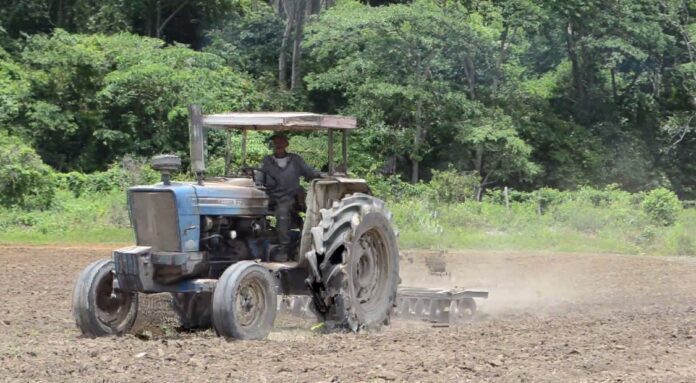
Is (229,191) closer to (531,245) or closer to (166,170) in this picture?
(166,170)

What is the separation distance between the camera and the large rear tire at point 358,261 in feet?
34.5

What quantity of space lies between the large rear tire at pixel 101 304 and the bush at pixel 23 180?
1483cm

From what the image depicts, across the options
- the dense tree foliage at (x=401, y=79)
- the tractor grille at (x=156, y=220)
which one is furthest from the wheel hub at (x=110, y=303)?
the dense tree foliage at (x=401, y=79)

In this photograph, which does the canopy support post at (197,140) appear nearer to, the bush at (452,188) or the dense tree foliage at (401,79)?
the bush at (452,188)

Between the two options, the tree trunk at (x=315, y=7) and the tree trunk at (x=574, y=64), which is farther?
the tree trunk at (x=315, y=7)

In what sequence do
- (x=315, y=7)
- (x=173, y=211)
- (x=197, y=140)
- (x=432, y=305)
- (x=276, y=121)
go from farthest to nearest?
(x=315, y=7) → (x=432, y=305) → (x=276, y=121) → (x=197, y=140) → (x=173, y=211)

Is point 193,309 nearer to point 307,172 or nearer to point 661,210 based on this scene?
Result: point 307,172

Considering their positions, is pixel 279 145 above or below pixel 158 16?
below

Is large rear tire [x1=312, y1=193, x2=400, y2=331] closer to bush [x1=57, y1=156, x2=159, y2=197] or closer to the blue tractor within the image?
the blue tractor

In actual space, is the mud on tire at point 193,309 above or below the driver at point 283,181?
below

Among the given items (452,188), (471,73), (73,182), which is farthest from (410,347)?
(471,73)

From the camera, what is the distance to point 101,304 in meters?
10.4

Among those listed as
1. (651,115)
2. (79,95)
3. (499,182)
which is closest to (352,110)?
(499,182)

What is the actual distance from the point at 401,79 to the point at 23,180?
12.2m
